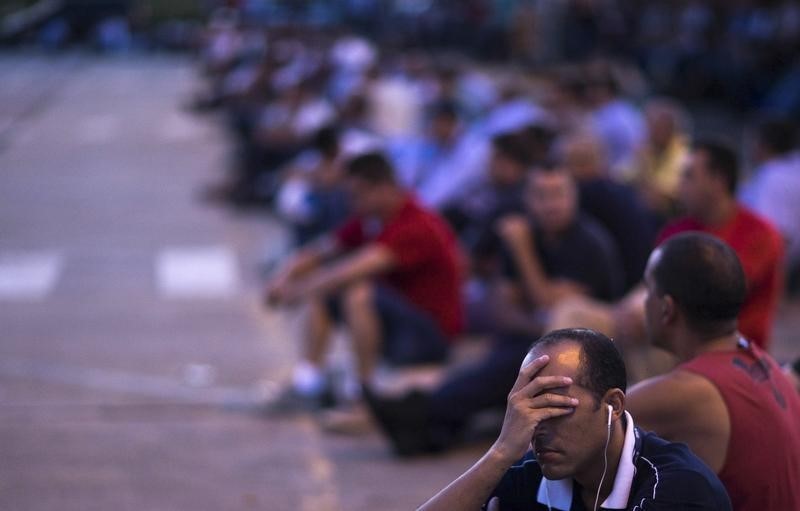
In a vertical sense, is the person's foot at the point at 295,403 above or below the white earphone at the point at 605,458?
below

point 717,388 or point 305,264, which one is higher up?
point 717,388

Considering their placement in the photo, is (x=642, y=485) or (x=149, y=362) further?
(x=149, y=362)

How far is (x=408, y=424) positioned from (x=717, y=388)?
3654 millimetres

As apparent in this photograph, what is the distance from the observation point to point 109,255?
13500 mm

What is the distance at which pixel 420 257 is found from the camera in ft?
24.6

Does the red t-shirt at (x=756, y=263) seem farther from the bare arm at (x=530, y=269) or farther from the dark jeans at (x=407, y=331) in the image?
the dark jeans at (x=407, y=331)

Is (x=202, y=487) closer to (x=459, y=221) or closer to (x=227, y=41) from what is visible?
(x=459, y=221)

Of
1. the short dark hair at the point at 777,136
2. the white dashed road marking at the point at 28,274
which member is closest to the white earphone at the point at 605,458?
the short dark hair at the point at 777,136

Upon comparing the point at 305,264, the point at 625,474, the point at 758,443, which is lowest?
the point at 305,264

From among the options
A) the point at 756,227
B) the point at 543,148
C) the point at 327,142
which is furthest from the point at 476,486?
the point at 327,142

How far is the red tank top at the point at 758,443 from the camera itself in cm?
334

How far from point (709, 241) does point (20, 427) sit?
17.2 ft

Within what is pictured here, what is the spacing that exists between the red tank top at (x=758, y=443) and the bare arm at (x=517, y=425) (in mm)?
748

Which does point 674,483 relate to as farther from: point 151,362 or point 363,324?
point 151,362
